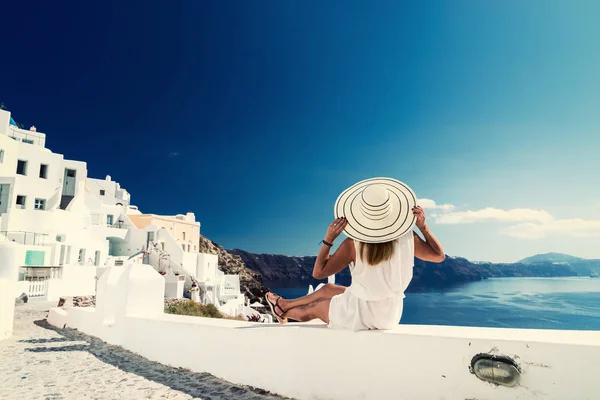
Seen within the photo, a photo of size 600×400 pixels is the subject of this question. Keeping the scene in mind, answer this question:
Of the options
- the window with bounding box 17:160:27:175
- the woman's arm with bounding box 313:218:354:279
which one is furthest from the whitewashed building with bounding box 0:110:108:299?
the woman's arm with bounding box 313:218:354:279

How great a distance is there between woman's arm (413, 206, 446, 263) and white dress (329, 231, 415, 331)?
12 centimetres

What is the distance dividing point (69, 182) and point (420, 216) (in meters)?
33.9

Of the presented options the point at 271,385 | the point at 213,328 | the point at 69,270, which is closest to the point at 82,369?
the point at 213,328

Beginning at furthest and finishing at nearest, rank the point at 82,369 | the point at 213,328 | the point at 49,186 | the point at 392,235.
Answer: the point at 49,186, the point at 82,369, the point at 213,328, the point at 392,235

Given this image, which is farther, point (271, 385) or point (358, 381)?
point (271, 385)

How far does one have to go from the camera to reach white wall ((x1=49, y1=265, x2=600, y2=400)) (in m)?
2.06

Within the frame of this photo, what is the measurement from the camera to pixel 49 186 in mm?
26375

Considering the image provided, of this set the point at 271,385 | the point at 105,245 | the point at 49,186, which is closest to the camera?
the point at 271,385

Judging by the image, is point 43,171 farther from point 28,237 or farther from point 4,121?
point 28,237

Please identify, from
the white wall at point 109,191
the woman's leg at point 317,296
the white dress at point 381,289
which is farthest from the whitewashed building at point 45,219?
the white dress at point 381,289

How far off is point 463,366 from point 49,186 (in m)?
30.8

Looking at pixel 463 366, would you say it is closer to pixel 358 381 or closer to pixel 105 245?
pixel 358 381

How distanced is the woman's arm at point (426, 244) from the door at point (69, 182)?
3317 cm

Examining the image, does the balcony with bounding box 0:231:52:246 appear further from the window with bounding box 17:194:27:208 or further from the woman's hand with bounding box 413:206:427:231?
the woman's hand with bounding box 413:206:427:231
